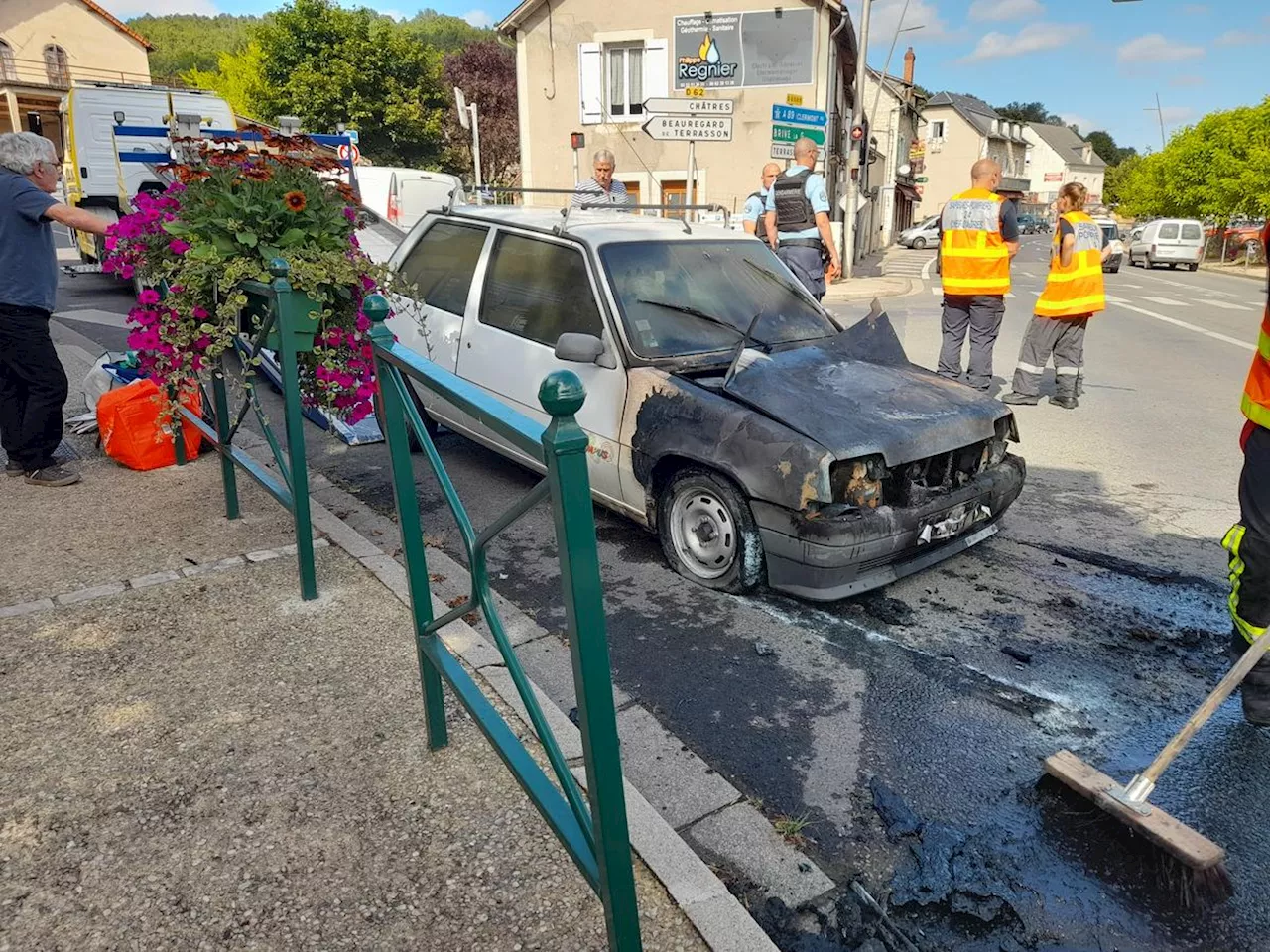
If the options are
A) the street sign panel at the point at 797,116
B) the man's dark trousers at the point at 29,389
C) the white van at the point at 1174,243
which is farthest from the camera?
the white van at the point at 1174,243

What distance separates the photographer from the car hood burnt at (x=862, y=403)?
3613 mm

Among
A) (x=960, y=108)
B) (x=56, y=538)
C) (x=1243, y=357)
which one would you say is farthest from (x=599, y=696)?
(x=960, y=108)

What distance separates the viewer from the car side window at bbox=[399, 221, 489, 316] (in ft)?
17.3

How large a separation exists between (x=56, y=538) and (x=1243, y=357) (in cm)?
1231

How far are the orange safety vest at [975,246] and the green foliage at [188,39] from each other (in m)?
73.0

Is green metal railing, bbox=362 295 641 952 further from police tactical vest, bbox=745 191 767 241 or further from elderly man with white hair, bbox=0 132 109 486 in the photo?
police tactical vest, bbox=745 191 767 241

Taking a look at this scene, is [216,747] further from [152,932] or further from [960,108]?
[960,108]

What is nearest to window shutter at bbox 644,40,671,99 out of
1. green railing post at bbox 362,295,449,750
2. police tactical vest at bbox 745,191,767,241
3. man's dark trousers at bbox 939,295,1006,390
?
police tactical vest at bbox 745,191,767,241

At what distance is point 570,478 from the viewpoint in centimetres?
150

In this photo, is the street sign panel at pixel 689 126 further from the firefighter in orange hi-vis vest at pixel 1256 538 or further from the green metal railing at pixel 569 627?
the green metal railing at pixel 569 627

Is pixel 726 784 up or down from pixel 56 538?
down

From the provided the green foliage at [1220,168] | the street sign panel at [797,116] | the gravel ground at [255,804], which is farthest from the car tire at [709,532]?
the green foliage at [1220,168]

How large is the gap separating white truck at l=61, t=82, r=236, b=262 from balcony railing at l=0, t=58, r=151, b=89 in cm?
2987

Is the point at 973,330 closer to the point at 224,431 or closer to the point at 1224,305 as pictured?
the point at 224,431
